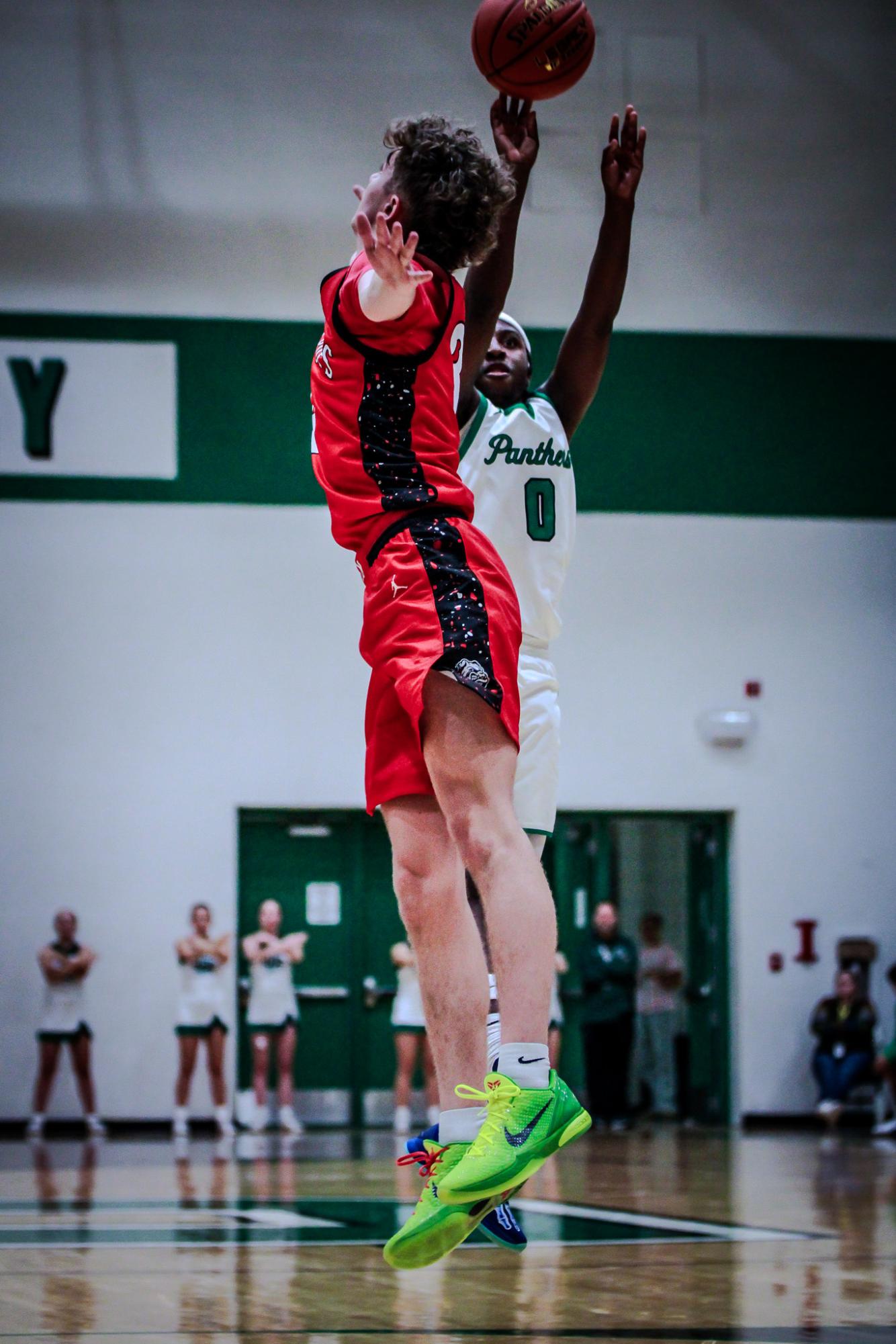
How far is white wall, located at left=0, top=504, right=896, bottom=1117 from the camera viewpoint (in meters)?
12.5

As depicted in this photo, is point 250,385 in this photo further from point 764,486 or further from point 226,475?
point 764,486

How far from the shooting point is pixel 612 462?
1338 cm

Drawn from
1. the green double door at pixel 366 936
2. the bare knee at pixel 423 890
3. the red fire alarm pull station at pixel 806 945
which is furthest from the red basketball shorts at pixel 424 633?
the red fire alarm pull station at pixel 806 945

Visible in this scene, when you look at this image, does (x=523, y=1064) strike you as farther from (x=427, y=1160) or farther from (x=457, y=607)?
(x=457, y=607)

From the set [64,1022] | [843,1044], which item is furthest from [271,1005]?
[843,1044]

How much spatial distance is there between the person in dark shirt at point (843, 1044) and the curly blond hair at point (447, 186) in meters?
10.8

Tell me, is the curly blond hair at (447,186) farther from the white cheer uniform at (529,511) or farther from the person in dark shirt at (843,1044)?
the person in dark shirt at (843,1044)

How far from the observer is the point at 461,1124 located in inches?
106

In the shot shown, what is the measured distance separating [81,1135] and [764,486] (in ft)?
24.9

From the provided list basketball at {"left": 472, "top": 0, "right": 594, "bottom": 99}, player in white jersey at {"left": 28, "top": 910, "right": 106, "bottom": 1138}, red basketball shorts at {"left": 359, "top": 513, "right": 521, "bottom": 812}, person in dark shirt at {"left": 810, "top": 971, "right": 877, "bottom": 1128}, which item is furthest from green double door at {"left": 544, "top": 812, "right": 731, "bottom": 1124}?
red basketball shorts at {"left": 359, "top": 513, "right": 521, "bottom": 812}

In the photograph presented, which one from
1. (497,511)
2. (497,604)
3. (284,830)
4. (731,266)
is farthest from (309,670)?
(497,604)

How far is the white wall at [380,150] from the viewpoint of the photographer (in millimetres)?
12836

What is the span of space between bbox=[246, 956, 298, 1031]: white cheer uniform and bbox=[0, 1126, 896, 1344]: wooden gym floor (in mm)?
3940

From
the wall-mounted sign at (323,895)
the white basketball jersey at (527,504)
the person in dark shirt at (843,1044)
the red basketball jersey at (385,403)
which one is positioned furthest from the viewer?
the wall-mounted sign at (323,895)
